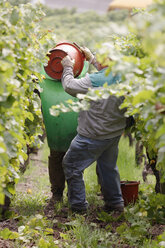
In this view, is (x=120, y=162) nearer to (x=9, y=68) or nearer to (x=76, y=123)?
(x=76, y=123)

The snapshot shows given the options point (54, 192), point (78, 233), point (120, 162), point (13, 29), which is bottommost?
point (78, 233)

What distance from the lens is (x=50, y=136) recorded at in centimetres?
398

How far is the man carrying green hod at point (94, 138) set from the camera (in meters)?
3.44

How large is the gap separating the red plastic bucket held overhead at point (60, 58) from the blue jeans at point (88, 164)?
58 cm

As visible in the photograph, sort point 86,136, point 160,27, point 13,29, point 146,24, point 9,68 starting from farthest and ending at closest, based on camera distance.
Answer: point 86,136 < point 13,29 < point 9,68 < point 146,24 < point 160,27

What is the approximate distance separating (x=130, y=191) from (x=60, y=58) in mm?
1394

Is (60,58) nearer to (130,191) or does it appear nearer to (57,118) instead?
(57,118)

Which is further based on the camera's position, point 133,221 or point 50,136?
point 50,136

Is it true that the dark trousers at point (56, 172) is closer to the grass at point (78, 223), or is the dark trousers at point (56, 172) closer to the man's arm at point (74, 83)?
the grass at point (78, 223)

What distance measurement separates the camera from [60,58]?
3725 millimetres

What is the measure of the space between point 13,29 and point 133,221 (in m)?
1.84

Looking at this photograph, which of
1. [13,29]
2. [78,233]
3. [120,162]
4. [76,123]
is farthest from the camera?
[120,162]

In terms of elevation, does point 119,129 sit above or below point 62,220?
Answer: above

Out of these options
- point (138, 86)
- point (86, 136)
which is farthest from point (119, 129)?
point (138, 86)
